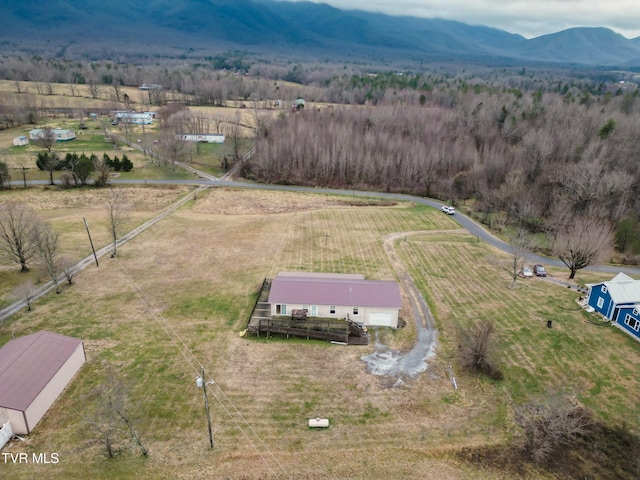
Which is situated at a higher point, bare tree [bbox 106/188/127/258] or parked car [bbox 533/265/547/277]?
parked car [bbox 533/265/547/277]

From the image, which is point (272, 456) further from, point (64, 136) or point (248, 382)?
point (64, 136)

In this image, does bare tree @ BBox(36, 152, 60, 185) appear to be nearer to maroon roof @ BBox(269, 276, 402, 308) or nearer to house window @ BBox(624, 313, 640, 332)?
maroon roof @ BBox(269, 276, 402, 308)

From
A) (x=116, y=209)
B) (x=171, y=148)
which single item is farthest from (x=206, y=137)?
(x=116, y=209)

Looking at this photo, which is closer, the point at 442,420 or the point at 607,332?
the point at 442,420

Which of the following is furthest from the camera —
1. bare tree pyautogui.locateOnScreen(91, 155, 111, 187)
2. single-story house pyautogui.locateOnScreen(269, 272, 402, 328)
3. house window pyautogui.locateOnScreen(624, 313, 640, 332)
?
bare tree pyautogui.locateOnScreen(91, 155, 111, 187)

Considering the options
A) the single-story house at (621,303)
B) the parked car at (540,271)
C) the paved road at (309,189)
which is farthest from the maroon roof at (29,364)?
the paved road at (309,189)

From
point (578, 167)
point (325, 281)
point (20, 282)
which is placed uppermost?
point (578, 167)

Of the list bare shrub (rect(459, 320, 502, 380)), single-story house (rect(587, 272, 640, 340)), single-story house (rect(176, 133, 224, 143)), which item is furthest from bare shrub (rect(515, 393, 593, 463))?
single-story house (rect(176, 133, 224, 143))

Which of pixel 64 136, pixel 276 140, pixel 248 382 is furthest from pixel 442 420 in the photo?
pixel 64 136
